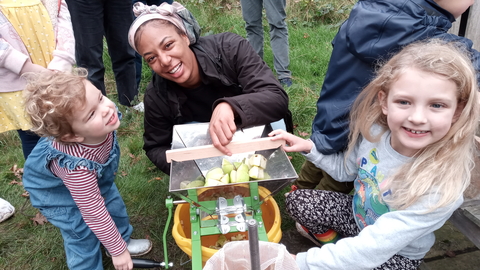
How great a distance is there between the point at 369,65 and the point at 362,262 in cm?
84

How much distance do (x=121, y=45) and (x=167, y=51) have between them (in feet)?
4.71

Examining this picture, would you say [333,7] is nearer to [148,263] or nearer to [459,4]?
[459,4]

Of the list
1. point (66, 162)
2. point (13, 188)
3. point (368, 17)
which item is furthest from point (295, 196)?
point (13, 188)

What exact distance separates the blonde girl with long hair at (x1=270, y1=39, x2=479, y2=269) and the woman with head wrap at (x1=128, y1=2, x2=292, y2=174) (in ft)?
0.76

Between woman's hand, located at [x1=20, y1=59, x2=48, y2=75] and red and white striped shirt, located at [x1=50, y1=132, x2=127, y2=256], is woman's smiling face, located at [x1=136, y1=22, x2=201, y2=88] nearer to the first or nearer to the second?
red and white striped shirt, located at [x1=50, y1=132, x2=127, y2=256]

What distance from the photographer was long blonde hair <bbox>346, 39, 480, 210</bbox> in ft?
4.00

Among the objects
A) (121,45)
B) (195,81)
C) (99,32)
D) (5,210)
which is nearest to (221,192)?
(195,81)

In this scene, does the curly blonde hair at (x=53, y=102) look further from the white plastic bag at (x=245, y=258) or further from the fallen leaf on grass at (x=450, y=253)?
the fallen leaf on grass at (x=450, y=253)

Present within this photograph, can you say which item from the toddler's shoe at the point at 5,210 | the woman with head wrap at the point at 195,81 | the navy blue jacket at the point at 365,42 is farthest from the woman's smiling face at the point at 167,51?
the toddler's shoe at the point at 5,210

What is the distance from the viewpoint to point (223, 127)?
1460 millimetres

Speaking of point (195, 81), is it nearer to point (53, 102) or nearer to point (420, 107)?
point (53, 102)

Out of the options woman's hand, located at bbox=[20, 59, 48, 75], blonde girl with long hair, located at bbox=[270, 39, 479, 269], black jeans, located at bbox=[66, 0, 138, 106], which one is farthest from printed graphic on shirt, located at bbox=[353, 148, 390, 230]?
black jeans, located at bbox=[66, 0, 138, 106]

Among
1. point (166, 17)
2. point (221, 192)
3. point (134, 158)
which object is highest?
point (166, 17)

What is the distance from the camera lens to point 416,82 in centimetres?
124
